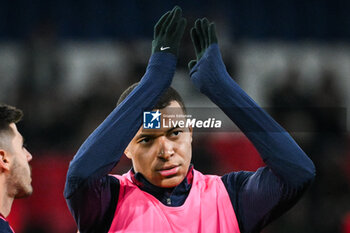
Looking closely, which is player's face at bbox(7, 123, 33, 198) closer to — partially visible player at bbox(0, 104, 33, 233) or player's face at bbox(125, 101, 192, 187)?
partially visible player at bbox(0, 104, 33, 233)

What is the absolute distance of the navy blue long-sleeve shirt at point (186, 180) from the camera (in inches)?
41.1

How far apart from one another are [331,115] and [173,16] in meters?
0.66

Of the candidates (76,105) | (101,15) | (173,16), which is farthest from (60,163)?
(173,16)

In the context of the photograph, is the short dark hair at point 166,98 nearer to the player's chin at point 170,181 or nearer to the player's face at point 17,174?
the player's chin at point 170,181

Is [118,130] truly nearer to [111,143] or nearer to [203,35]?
[111,143]

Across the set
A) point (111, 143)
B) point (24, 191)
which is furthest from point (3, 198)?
point (111, 143)

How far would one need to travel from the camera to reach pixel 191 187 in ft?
3.85

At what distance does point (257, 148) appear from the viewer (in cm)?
108

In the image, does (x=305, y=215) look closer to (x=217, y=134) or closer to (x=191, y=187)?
(x=217, y=134)

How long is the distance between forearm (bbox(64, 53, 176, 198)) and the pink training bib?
128mm

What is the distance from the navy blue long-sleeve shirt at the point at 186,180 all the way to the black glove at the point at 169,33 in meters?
0.02

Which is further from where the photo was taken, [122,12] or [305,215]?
[122,12]

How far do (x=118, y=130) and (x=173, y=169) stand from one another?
0.16 metres

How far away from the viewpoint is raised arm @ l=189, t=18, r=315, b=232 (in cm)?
106
